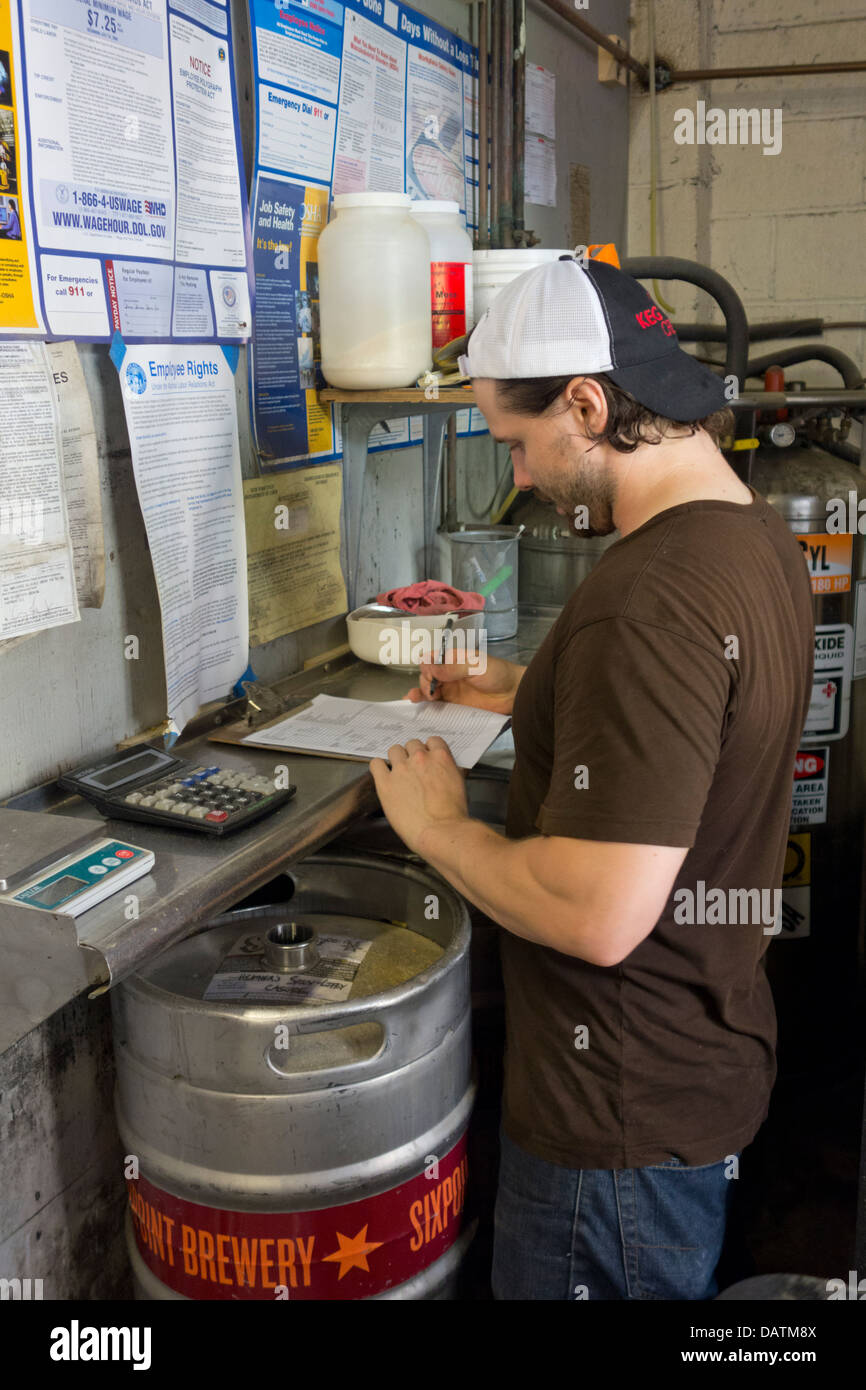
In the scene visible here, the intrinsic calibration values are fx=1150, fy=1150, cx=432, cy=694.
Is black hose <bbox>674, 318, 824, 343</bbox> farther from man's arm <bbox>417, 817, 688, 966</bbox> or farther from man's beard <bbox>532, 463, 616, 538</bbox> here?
man's arm <bbox>417, 817, 688, 966</bbox>

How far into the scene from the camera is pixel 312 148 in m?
1.58

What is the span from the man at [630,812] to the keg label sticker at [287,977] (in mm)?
195

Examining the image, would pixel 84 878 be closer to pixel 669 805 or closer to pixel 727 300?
pixel 669 805

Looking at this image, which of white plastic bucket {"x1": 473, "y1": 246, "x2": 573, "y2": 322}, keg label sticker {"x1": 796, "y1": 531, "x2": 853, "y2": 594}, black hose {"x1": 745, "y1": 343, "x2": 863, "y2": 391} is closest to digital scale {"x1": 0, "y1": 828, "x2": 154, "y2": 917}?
white plastic bucket {"x1": 473, "y1": 246, "x2": 573, "y2": 322}

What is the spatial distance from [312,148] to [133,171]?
44cm

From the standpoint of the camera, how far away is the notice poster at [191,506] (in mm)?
1258

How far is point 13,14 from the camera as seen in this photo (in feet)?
3.41

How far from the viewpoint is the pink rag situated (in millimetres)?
1765

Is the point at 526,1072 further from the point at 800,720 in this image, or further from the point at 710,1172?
the point at 800,720

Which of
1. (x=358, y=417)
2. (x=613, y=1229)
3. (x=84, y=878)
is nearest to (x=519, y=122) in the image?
(x=358, y=417)

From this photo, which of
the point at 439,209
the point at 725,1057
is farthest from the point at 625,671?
the point at 439,209

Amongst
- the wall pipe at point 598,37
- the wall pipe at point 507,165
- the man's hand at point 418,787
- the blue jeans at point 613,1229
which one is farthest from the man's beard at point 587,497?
the wall pipe at point 598,37

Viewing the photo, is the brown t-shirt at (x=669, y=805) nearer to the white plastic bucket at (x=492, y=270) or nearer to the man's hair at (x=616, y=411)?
the man's hair at (x=616, y=411)

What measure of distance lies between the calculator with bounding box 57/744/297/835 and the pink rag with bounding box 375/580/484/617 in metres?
0.61
